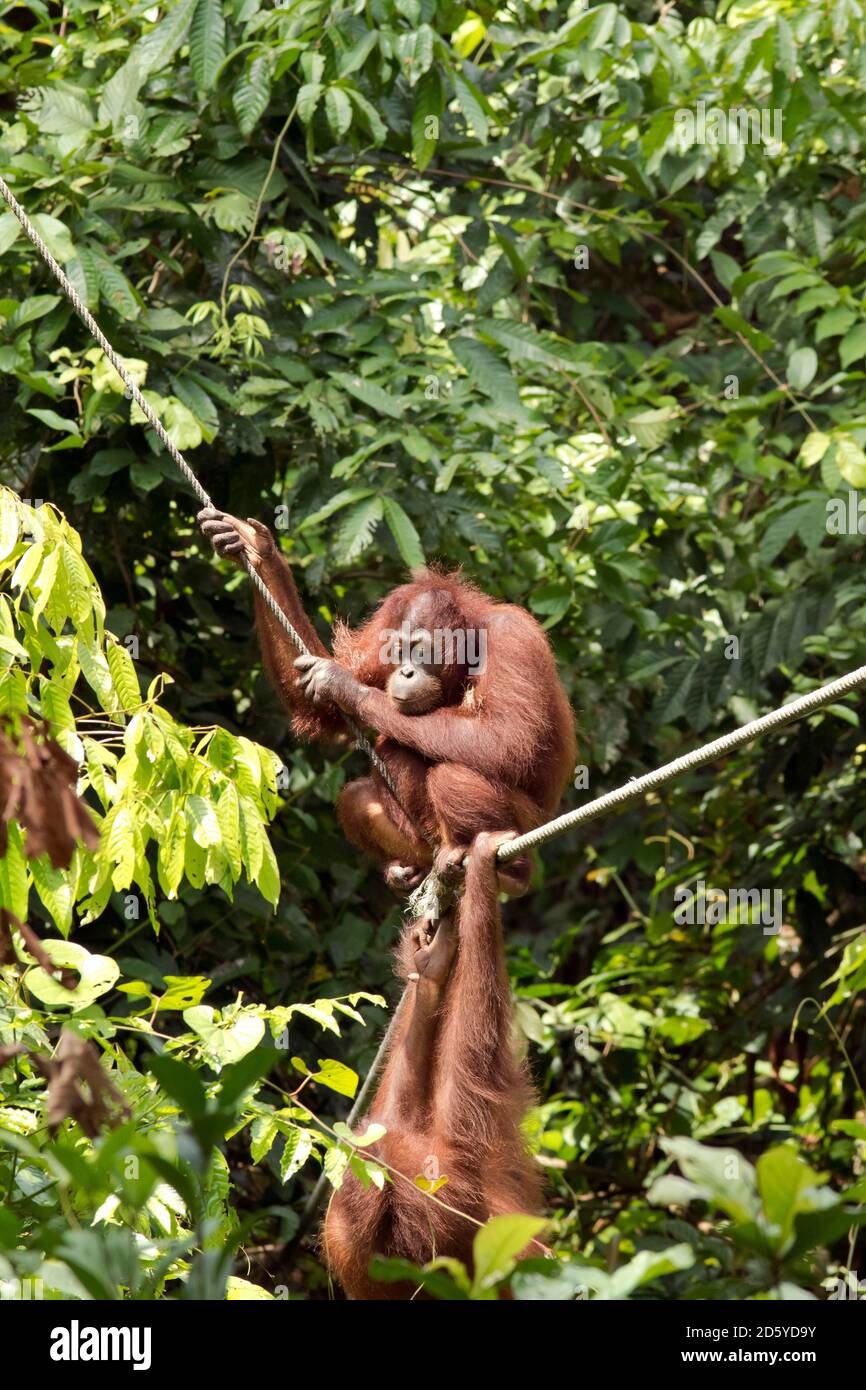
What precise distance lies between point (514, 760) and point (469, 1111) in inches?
34.9

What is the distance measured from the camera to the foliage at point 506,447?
4949 millimetres

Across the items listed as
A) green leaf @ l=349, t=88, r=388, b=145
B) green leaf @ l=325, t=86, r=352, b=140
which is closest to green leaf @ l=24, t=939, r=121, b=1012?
green leaf @ l=325, t=86, r=352, b=140

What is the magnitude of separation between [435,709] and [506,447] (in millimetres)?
1593

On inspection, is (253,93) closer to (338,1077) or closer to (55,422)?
(55,422)

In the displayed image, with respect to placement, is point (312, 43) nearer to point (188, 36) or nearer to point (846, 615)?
point (188, 36)

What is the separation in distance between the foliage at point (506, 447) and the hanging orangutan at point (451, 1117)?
574mm

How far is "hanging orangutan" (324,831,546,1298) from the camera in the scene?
12.6 ft

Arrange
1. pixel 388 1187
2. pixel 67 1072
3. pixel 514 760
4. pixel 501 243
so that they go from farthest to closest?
pixel 501 243, pixel 514 760, pixel 388 1187, pixel 67 1072

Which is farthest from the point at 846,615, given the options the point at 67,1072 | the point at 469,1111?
the point at 67,1072

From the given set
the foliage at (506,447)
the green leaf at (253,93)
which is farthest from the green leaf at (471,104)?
the green leaf at (253,93)

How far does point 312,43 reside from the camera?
191 inches

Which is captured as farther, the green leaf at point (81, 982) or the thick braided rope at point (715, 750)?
the thick braided rope at point (715, 750)

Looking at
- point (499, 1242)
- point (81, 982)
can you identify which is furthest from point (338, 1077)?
point (499, 1242)

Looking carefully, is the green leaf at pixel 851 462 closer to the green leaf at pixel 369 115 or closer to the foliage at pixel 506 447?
the foliage at pixel 506 447
